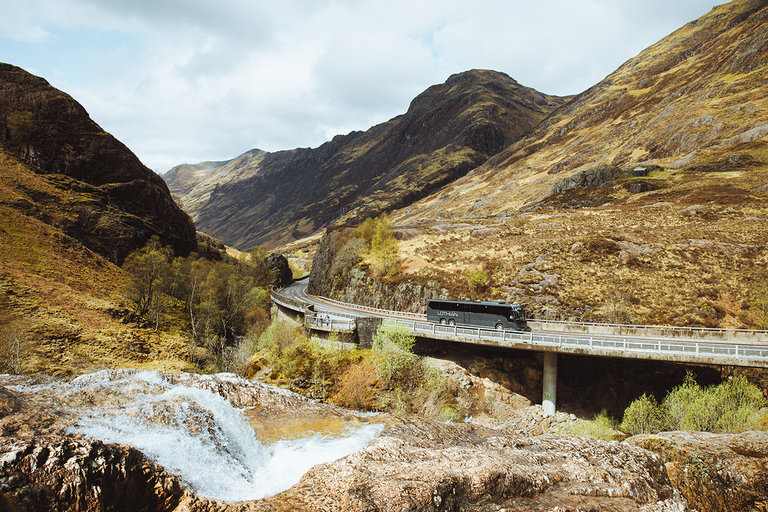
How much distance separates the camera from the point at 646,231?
2079 inches

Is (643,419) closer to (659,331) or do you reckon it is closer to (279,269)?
(659,331)

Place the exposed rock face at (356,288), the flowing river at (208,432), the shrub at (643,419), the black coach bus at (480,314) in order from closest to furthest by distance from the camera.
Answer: the flowing river at (208,432) → the shrub at (643,419) → the black coach bus at (480,314) → the exposed rock face at (356,288)

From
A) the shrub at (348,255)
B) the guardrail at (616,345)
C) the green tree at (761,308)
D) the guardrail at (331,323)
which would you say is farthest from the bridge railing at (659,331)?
the shrub at (348,255)

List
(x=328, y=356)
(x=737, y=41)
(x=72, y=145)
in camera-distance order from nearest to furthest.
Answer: (x=328, y=356), (x=72, y=145), (x=737, y=41)

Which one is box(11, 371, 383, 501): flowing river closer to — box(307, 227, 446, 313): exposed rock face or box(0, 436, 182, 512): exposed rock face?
box(0, 436, 182, 512): exposed rock face

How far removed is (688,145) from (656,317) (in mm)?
88038

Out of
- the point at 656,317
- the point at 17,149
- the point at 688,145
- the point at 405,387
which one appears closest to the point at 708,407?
the point at 656,317

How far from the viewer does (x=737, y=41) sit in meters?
132

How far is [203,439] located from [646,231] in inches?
2501

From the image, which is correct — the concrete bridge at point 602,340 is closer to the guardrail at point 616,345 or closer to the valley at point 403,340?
the guardrail at point 616,345

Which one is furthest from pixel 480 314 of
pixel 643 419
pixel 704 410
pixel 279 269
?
pixel 279 269

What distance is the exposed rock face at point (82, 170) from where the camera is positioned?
188ft

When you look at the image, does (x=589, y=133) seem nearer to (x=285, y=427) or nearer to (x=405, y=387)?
(x=405, y=387)

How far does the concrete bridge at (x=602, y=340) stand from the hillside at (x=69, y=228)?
72.8ft
